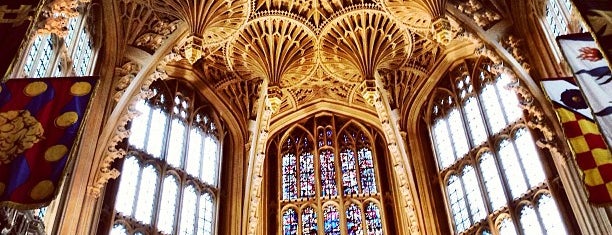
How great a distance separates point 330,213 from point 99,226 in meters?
7.01

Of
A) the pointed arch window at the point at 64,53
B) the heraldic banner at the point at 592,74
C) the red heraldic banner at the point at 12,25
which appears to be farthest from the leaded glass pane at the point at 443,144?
the red heraldic banner at the point at 12,25

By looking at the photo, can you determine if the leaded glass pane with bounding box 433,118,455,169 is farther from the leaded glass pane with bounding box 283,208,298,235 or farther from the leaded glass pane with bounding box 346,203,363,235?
the leaded glass pane with bounding box 283,208,298,235

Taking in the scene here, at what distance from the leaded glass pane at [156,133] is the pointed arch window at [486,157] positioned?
25.4 ft

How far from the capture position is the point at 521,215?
1644cm

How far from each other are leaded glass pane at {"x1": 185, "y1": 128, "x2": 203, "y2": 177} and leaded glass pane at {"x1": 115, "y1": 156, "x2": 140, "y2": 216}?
6.23 ft

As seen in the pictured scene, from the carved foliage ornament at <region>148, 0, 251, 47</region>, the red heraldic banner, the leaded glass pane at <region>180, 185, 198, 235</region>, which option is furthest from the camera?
the leaded glass pane at <region>180, 185, 198, 235</region>

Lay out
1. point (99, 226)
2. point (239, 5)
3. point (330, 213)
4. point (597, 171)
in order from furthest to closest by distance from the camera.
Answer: point (330, 213) → point (239, 5) → point (99, 226) → point (597, 171)

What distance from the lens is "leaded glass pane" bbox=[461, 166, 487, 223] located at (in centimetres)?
1775

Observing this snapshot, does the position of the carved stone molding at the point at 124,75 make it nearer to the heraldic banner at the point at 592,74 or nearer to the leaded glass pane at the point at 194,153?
the leaded glass pane at the point at 194,153

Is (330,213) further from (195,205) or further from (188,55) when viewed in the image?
(188,55)

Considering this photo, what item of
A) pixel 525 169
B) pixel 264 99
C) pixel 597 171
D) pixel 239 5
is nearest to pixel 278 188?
pixel 264 99

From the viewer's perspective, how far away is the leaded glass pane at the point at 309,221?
19977 millimetres

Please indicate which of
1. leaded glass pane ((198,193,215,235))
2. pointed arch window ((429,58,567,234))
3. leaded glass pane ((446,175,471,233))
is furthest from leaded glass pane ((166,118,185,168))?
leaded glass pane ((446,175,471,233))

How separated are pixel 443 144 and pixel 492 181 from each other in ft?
8.95
